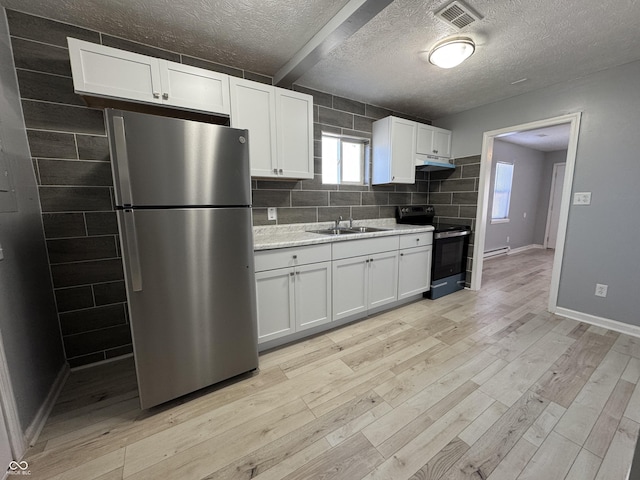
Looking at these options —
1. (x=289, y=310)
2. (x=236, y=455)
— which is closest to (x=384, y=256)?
(x=289, y=310)

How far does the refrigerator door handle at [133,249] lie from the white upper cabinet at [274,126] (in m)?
0.99

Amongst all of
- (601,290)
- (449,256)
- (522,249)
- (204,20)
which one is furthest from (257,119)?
(522,249)

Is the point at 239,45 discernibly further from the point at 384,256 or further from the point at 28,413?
the point at 28,413

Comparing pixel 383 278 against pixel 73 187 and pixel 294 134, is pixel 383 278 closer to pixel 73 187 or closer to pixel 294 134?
Answer: pixel 294 134

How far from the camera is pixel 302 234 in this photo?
2.44m

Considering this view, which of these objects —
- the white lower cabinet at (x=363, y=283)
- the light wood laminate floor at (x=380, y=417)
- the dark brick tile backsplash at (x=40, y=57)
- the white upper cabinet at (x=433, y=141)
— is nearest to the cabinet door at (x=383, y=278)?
the white lower cabinet at (x=363, y=283)

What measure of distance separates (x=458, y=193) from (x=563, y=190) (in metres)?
1.09

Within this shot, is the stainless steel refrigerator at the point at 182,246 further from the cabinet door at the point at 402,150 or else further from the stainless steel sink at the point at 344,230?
the cabinet door at the point at 402,150

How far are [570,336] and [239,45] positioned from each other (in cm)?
373

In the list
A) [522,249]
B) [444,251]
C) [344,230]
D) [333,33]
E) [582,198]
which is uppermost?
[333,33]

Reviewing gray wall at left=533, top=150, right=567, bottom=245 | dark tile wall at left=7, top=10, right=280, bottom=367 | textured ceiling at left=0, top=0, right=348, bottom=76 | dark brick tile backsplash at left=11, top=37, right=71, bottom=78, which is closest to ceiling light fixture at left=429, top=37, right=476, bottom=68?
textured ceiling at left=0, top=0, right=348, bottom=76

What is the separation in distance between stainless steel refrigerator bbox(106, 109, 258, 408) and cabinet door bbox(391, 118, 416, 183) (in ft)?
6.67

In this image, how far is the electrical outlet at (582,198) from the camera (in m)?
2.45

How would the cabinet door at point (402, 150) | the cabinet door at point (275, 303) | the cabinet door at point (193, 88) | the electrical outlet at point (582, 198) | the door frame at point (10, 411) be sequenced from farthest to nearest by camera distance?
the cabinet door at point (402, 150)
the electrical outlet at point (582, 198)
the cabinet door at point (275, 303)
the cabinet door at point (193, 88)
the door frame at point (10, 411)
